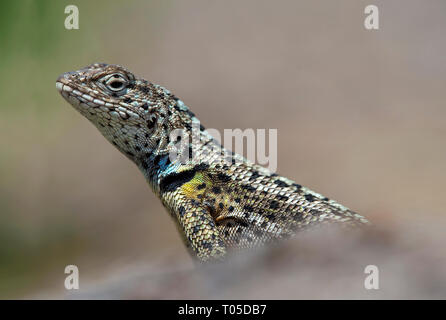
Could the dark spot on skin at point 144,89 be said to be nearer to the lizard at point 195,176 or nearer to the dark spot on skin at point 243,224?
the lizard at point 195,176

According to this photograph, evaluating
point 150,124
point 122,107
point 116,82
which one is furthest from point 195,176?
point 116,82

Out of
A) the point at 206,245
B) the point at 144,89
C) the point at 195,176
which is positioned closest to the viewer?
the point at 206,245

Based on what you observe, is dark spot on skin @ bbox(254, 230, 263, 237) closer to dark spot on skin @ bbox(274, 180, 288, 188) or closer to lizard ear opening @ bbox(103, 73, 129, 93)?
dark spot on skin @ bbox(274, 180, 288, 188)

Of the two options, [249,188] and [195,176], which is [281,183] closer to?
[249,188]

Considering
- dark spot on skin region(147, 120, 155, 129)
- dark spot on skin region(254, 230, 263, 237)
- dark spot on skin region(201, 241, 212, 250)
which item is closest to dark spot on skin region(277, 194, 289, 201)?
dark spot on skin region(254, 230, 263, 237)

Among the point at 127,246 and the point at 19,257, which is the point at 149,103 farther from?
the point at 19,257

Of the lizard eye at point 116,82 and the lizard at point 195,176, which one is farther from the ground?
the lizard eye at point 116,82

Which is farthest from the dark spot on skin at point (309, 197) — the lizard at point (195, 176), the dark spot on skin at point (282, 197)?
the dark spot on skin at point (282, 197)
